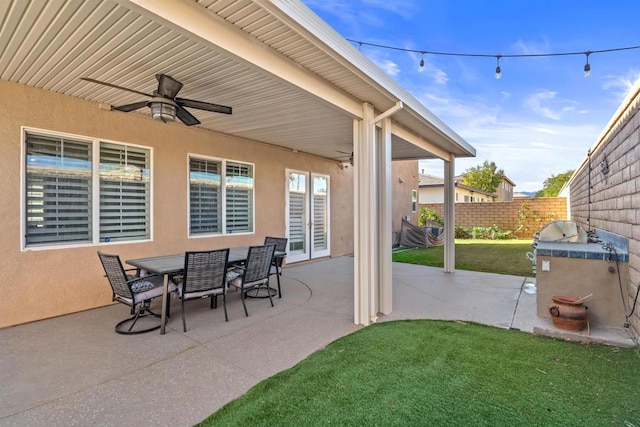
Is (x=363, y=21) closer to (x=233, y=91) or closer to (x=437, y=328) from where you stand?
(x=233, y=91)

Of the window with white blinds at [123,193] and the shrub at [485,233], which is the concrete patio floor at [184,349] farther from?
the shrub at [485,233]

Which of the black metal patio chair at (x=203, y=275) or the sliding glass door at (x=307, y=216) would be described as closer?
the black metal patio chair at (x=203, y=275)

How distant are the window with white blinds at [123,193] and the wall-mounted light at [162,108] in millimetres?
1794

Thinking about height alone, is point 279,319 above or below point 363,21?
below

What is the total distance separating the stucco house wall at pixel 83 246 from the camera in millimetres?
3793

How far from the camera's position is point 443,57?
23.7 feet

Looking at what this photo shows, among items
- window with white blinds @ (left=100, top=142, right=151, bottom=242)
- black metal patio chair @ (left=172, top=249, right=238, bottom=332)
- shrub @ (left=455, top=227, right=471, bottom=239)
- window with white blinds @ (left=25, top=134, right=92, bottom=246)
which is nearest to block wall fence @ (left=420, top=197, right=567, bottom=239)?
shrub @ (left=455, top=227, right=471, bottom=239)

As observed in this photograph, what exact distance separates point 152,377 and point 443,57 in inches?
316

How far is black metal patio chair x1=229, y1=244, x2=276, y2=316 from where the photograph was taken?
426 cm

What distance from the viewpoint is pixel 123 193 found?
4.85 meters

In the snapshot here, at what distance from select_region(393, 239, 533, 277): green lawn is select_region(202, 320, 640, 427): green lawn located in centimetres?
426

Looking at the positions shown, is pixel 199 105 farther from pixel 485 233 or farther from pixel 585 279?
pixel 485 233

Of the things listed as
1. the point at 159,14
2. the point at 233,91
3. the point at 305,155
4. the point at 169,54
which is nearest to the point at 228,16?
the point at 159,14

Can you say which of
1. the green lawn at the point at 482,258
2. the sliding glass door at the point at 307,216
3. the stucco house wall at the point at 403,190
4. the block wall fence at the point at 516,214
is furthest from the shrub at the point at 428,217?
the sliding glass door at the point at 307,216
